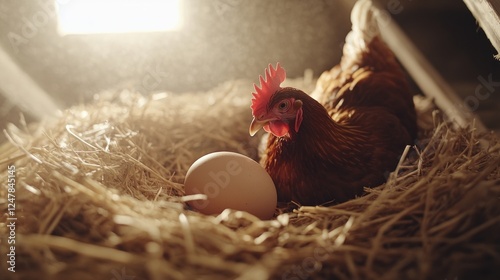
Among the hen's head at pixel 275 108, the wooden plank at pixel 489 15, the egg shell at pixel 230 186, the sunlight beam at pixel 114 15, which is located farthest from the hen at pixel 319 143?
the sunlight beam at pixel 114 15

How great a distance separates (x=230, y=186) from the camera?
4.43 ft

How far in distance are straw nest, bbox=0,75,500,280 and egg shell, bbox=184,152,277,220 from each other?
91 millimetres

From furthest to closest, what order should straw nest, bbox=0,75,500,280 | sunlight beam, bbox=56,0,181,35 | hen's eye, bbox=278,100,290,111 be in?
sunlight beam, bbox=56,0,181,35 < hen's eye, bbox=278,100,290,111 < straw nest, bbox=0,75,500,280

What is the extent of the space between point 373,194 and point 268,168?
1.51 feet

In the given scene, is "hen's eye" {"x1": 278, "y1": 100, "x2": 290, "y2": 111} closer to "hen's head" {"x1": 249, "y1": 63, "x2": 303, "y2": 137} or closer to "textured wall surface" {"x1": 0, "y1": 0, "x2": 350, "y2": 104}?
"hen's head" {"x1": 249, "y1": 63, "x2": 303, "y2": 137}

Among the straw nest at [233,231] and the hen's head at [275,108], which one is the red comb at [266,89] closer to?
the hen's head at [275,108]

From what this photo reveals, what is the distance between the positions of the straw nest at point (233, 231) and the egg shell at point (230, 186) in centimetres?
9

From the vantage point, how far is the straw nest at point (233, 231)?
33.9 inches

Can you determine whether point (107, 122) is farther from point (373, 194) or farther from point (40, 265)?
point (373, 194)

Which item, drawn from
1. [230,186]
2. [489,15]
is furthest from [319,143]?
[489,15]

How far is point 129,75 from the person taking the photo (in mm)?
2418

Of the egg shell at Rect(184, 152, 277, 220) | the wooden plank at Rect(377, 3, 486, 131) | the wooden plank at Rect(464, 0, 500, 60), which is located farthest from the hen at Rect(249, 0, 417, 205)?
the wooden plank at Rect(377, 3, 486, 131)

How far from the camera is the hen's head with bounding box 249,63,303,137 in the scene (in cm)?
145

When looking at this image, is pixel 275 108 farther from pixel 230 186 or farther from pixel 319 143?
pixel 230 186
